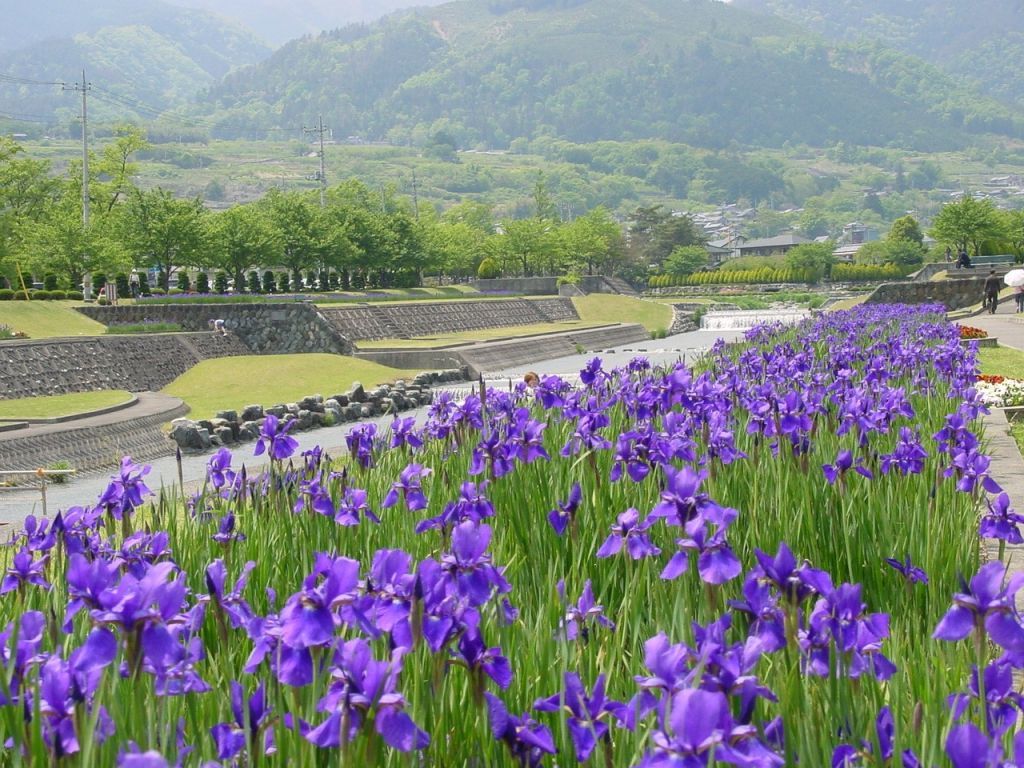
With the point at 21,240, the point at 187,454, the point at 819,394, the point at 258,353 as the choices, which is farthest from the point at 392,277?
the point at 819,394

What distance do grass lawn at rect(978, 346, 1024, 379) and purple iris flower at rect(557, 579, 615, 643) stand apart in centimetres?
1520

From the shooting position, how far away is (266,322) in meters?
38.5

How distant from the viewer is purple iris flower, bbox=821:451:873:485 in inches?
192

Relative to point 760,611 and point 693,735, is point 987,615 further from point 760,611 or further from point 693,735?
point 693,735

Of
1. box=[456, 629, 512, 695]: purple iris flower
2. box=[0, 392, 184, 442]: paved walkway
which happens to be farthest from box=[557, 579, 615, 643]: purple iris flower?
box=[0, 392, 184, 442]: paved walkway

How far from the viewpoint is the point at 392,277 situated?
2670 inches

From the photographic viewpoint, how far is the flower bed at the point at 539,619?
2246 millimetres

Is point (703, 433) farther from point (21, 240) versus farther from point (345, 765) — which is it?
point (21, 240)

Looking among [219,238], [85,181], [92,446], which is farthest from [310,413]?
[85,181]

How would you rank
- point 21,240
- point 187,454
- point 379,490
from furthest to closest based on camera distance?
point 21,240 → point 187,454 → point 379,490

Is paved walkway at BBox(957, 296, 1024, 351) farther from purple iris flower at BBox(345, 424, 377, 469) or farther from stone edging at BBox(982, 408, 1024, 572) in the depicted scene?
purple iris flower at BBox(345, 424, 377, 469)

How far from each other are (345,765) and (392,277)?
66.3m

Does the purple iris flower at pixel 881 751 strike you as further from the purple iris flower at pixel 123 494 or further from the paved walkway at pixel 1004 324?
the paved walkway at pixel 1004 324

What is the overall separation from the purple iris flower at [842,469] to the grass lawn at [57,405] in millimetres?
16187
